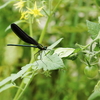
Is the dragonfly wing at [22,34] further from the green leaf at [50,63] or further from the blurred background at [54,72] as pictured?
the blurred background at [54,72]

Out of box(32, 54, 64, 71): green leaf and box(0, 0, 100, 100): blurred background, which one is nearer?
box(32, 54, 64, 71): green leaf

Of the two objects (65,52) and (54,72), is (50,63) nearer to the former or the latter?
(65,52)

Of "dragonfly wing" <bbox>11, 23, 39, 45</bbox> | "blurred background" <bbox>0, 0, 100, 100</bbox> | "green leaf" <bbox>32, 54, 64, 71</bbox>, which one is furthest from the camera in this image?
"blurred background" <bbox>0, 0, 100, 100</bbox>

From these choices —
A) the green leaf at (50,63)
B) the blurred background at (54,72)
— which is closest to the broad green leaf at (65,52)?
the green leaf at (50,63)

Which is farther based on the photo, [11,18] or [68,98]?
[11,18]

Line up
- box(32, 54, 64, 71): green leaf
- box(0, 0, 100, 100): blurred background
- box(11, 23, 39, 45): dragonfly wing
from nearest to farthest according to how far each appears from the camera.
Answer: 1. box(32, 54, 64, 71): green leaf
2. box(11, 23, 39, 45): dragonfly wing
3. box(0, 0, 100, 100): blurred background

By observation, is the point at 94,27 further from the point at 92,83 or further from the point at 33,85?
the point at 33,85

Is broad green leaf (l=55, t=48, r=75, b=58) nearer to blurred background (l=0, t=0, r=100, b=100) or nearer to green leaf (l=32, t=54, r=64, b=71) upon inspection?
green leaf (l=32, t=54, r=64, b=71)

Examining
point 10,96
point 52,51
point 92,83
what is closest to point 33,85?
point 10,96

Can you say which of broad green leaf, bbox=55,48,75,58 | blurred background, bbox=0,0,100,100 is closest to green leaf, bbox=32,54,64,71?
broad green leaf, bbox=55,48,75,58
